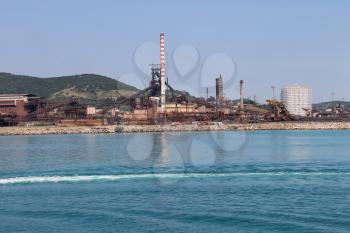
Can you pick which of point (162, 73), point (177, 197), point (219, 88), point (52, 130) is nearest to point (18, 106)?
point (52, 130)

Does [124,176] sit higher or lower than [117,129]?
lower

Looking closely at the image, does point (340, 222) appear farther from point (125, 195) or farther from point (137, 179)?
point (137, 179)

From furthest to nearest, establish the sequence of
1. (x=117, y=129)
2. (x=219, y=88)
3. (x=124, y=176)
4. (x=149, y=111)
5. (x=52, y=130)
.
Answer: (x=219, y=88) < (x=149, y=111) < (x=117, y=129) < (x=52, y=130) < (x=124, y=176)

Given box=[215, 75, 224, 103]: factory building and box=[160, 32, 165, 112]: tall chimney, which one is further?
box=[215, 75, 224, 103]: factory building

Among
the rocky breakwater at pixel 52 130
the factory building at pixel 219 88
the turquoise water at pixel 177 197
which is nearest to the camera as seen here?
the turquoise water at pixel 177 197

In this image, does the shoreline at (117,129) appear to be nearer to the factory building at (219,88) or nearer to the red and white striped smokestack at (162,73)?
the red and white striped smokestack at (162,73)

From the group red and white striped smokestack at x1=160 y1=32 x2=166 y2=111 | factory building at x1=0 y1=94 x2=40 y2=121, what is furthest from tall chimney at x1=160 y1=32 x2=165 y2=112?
factory building at x1=0 y1=94 x2=40 y2=121

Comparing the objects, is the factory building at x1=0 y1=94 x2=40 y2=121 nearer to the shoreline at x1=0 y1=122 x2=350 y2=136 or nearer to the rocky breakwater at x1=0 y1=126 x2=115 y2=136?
the shoreline at x1=0 y1=122 x2=350 y2=136

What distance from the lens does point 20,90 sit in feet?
627

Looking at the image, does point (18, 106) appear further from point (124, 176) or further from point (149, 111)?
point (124, 176)

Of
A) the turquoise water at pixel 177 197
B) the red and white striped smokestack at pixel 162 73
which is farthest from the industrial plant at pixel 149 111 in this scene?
the turquoise water at pixel 177 197

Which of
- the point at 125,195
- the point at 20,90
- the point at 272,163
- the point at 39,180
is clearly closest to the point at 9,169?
the point at 39,180

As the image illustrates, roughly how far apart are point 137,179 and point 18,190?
5.15m

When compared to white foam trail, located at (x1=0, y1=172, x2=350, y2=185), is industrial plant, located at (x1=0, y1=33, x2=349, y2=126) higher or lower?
higher
